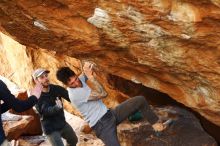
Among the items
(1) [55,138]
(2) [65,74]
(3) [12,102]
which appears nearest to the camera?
(3) [12,102]

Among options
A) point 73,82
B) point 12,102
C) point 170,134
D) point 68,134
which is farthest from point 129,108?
point 12,102

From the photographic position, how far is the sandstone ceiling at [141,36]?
4.74 meters

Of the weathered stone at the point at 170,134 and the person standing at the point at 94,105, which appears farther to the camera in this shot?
the weathered stone at the point at 170,134

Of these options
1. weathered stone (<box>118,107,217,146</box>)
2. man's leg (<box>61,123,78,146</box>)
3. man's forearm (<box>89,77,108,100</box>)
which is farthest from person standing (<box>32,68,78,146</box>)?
weathered stone (<box>118,107,217,146</box>)

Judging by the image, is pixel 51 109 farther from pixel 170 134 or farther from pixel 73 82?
pixel 170 134

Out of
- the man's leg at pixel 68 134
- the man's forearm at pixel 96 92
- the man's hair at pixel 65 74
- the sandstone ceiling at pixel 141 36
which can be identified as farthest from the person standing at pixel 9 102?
the man's leg at pixel 68 134

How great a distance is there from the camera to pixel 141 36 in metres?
5.33

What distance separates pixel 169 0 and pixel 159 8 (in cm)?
15

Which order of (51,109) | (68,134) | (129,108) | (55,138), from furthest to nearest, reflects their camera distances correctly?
(68,134) → (55,138) → (51,109) → (129,108)

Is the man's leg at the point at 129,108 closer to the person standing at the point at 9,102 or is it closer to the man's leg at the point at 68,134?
the man's leg at the point at 68,134

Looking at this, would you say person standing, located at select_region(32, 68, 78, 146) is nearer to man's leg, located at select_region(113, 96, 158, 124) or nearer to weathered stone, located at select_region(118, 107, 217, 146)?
man's leg, located at select_region(113, 96, 158, 124)

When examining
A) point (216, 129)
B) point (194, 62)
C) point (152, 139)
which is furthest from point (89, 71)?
point (216, 129)

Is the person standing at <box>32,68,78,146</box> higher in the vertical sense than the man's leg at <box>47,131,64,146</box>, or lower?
higher

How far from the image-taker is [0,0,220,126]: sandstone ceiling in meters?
4.74
